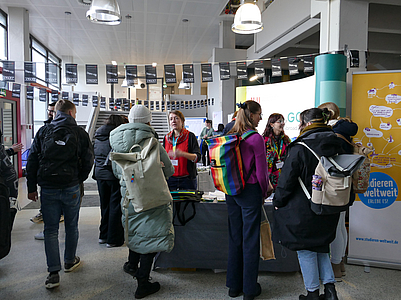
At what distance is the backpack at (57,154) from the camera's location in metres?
2.47

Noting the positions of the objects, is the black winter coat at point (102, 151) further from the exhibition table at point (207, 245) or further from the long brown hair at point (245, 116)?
the long brown hair at point (245, 116)

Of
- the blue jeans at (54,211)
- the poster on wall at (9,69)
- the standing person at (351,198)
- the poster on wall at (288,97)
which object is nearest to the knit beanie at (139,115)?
the blue jeans at (54,211)

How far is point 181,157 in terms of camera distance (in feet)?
10.4

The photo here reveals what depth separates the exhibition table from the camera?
2.71 m

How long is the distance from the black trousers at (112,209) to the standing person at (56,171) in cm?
71

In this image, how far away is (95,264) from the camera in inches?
119

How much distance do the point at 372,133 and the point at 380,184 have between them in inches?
21.9

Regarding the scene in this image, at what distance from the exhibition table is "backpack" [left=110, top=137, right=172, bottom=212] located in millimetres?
599

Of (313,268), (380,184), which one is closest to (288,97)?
(380,184)

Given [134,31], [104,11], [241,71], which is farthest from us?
[134,31]

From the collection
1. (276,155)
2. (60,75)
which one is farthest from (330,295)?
(60,75)

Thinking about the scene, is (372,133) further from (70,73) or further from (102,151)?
(70,73)

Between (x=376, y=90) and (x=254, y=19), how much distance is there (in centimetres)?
173

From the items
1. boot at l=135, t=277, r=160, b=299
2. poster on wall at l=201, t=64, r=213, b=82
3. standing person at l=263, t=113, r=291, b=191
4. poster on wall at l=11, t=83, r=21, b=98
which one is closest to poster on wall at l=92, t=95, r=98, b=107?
poster on wall at l=11, t=83, r=21, b=98
